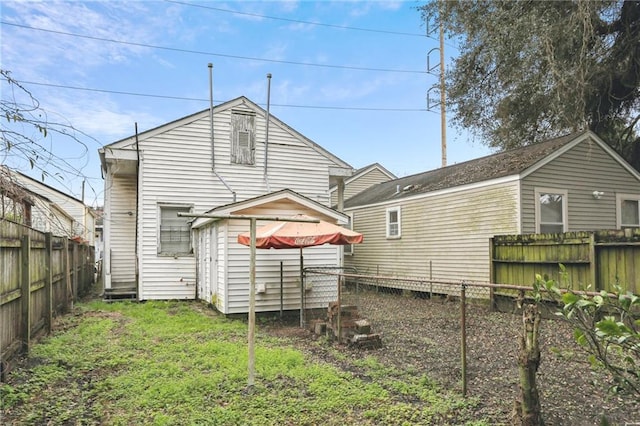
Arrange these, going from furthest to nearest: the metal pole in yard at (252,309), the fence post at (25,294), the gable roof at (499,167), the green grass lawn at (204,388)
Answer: the gable roof at (499,167)
the fence post at (25,294)
the metal pole in yard at (252,309)
the green grass lawn at (204,388)

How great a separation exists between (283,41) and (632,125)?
1300 centimetres

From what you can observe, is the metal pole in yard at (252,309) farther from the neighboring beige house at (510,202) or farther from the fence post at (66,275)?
the neighboring beige house at (510,202)

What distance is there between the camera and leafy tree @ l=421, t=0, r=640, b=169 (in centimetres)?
1059

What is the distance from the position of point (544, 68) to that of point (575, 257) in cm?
603

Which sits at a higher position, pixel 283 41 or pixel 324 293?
pixel 283 41

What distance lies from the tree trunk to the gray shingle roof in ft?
24.6

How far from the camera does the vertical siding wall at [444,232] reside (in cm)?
1044

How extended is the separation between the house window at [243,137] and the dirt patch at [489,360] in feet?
17.8

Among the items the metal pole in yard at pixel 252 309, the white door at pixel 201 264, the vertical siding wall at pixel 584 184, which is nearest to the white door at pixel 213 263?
the white door at pixel 201 264

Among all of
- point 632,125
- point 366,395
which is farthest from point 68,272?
point 632,125

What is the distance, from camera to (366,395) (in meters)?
4.02

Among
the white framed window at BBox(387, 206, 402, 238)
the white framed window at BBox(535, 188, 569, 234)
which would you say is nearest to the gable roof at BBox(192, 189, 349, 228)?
the white framed window at BBox(535, 188, 569, 234)

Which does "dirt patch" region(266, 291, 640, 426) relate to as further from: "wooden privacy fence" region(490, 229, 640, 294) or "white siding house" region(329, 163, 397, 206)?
"white siding house" region(329, 163, 397, 206)

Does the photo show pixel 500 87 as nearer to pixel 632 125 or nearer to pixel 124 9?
pixel 632 125
